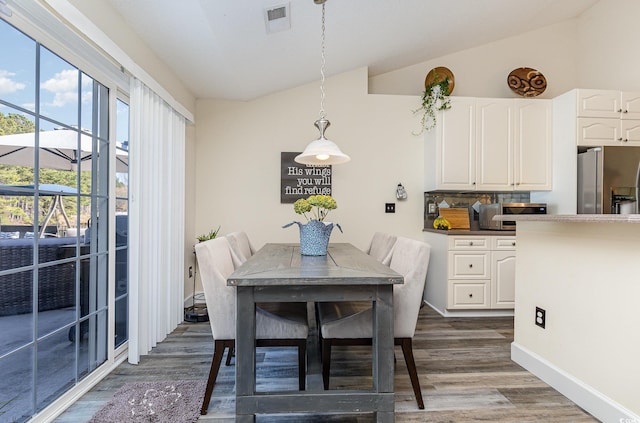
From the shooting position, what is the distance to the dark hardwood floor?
5.58 ft

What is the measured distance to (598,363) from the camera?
1.70 metres

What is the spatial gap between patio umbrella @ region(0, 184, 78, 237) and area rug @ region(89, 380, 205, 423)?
98cm

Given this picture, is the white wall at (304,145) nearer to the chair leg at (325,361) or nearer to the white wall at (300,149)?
the white wall at (300,149)

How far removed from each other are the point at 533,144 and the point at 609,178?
0.75 meters

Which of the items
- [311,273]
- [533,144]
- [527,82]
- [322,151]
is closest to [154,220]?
[322,151]

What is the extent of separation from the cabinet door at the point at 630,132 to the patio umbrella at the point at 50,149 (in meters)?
4.73

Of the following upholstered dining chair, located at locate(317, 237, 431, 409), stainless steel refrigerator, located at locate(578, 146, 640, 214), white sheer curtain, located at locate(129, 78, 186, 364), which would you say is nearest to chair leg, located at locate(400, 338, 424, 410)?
upholstered dining chair, located at locate(317, 237, 431, 409)

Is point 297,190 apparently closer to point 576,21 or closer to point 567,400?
point 567,400

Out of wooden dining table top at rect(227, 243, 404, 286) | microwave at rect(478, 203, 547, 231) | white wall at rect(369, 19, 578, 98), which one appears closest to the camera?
wooden dining table top at rect(227, 243, 404, 286)

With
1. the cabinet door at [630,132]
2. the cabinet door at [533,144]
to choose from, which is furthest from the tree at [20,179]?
the cabinet door at [630,132]

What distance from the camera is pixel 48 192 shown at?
5.37 feet

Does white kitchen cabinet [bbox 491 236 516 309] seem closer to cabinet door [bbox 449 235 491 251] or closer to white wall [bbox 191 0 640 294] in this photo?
cabinet door [bbox 449 235 491 251]

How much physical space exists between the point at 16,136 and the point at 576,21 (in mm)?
5604

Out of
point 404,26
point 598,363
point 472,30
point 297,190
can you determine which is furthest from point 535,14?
point 598,363
